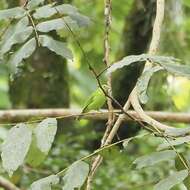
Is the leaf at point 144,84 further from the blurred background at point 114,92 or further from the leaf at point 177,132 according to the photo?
the blurred background at point 114,92

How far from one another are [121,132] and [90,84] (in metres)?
1.06

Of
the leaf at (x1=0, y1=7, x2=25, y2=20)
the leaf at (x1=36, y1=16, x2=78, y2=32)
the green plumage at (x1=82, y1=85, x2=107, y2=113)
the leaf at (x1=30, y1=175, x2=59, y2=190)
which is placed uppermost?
the leaf at (x1=0, y1=7, x2=25, y2=20)

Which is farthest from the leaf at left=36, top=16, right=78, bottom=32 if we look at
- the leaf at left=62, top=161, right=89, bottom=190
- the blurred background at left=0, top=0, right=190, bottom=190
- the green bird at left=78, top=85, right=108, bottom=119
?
the blurred background at left=0, top=0, right=190, bottom=190

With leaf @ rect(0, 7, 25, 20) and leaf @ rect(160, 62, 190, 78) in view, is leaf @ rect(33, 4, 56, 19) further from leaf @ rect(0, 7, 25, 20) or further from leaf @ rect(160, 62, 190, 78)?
leaf @ rect(160, 62, 190, 78)

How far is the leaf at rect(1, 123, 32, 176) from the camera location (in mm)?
865

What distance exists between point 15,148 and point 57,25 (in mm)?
238

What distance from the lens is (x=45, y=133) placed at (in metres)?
0.89

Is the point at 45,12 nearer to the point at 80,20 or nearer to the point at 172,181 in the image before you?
the point at 80,20

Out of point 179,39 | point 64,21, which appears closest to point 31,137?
point 64,21

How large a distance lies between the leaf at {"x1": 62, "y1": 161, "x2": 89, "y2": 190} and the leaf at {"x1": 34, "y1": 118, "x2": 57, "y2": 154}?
0.05m

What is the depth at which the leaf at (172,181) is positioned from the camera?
0.81m

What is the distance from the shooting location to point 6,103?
3033 millimetres

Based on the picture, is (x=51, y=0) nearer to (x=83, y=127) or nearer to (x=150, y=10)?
(x=150, y=10)

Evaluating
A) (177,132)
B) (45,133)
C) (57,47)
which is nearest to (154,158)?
(177,132)
